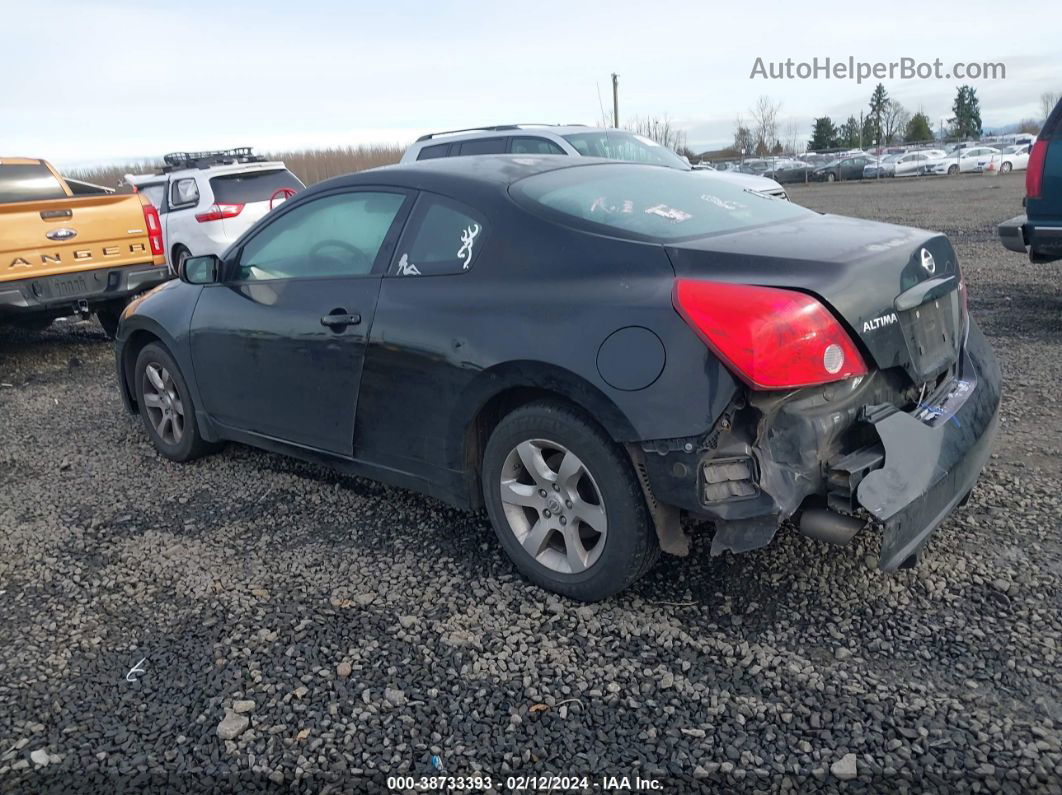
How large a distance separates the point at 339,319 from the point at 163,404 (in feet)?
6.08

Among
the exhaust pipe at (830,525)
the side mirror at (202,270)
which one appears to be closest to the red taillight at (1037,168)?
the exhaust pipe at (830,525)

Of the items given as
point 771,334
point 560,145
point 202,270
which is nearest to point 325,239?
point 202,270

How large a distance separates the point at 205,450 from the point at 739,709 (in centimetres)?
344

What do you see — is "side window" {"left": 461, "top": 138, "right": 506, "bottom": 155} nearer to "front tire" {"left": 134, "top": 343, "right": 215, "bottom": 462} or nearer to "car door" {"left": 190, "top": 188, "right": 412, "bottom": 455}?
"front tire" {"left": 134, "top": 343, "right": 215, "bottom": 462}

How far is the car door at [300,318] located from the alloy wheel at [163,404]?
1.42ft

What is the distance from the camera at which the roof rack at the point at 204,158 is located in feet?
46.5

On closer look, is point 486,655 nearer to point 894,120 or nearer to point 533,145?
point 533,145

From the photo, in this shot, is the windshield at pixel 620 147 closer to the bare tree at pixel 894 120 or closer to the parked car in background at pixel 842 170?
the parked car in background at pixel 842 170

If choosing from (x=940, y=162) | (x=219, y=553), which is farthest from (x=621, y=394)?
(x=940, y=162)

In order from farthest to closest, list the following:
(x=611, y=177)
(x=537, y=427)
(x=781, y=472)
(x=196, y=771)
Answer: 1. (x=611, y=177)
2. (x=537, y=427)
3. (x=781, y=472)
4. (x=196, y=771)

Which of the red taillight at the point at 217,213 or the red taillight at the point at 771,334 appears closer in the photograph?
the red taillight at the point at 771,334

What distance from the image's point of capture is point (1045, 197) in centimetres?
674

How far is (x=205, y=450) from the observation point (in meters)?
4.90

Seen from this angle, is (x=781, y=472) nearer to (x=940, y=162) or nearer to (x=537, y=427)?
(x=537, y=427)
